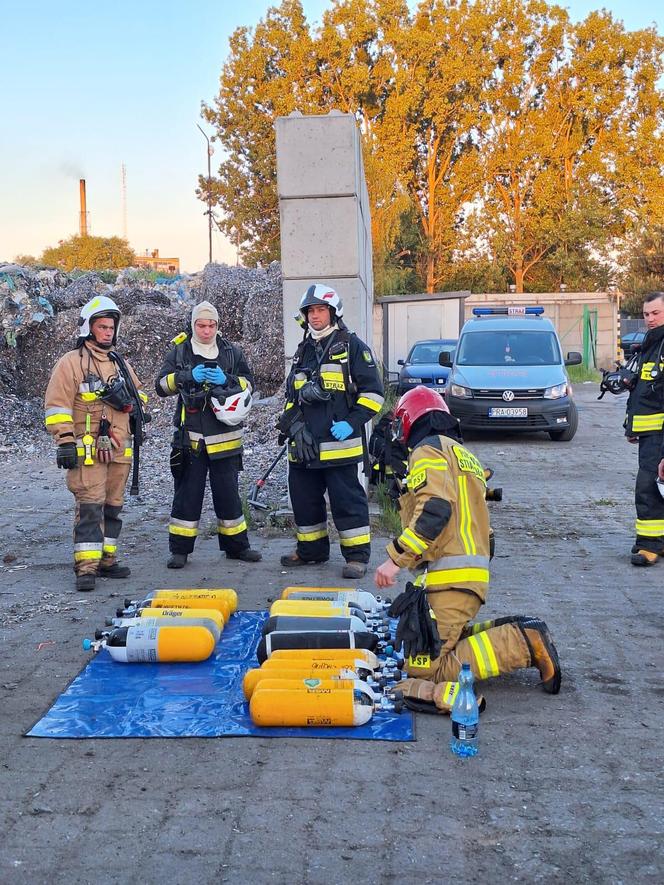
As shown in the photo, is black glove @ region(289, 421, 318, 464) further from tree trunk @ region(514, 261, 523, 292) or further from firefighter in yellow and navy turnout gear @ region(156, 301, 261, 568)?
tree trunk @ region(514, 261, 523, 292)

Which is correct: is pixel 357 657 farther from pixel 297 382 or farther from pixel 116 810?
pixel 297 382

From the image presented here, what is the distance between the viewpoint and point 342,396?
265 inches

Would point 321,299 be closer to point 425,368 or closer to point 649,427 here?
point 649,427

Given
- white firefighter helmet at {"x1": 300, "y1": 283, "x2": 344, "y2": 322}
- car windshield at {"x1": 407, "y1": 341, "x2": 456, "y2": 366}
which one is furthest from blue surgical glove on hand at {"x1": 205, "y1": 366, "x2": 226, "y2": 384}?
car windshield at {"x1": 407, "y1": 341, "x2": 456, "y2": 366}

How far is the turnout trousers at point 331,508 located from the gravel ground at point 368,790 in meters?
1.24

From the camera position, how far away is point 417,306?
2492cm

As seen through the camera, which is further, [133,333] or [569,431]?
[133,333]

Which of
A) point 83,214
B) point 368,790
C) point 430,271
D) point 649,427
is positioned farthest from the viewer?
point 83,214

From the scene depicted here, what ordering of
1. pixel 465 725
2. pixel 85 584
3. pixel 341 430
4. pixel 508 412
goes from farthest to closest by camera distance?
pixel 508 412
pixel 341 430
pixel 85 584
pixel 465 725

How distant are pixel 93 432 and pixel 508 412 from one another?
8.54m

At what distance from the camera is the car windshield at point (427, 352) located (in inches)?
776

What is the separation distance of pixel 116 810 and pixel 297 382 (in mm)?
3947

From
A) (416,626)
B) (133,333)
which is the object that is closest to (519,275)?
(133,333)

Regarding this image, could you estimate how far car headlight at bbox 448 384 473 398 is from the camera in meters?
14.2
